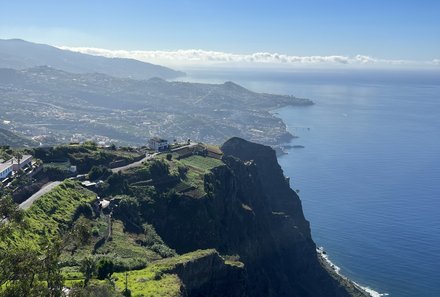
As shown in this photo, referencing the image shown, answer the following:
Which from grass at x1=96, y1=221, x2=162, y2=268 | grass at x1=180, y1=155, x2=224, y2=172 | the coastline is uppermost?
grass at x1=180, y1=155, x2=224, y2=172

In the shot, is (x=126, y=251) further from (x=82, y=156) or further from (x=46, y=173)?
(x=82, y=156)

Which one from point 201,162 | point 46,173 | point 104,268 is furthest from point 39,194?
point 201,162

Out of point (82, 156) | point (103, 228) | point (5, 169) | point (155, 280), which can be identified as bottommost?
point (103, 228)

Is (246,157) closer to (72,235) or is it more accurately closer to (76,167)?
(76,167)

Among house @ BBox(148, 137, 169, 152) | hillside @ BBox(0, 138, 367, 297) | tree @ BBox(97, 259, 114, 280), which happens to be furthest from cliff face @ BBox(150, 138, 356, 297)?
house @ BBox(148, 137, 169, 152)

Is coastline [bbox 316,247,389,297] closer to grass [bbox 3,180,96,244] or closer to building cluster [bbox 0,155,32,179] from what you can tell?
grass [bbox 3,180,96,244]

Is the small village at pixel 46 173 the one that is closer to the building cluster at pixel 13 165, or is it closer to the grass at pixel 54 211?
the building cluster at pixel 13 165

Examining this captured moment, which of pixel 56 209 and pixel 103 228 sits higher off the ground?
pixel 56 209
